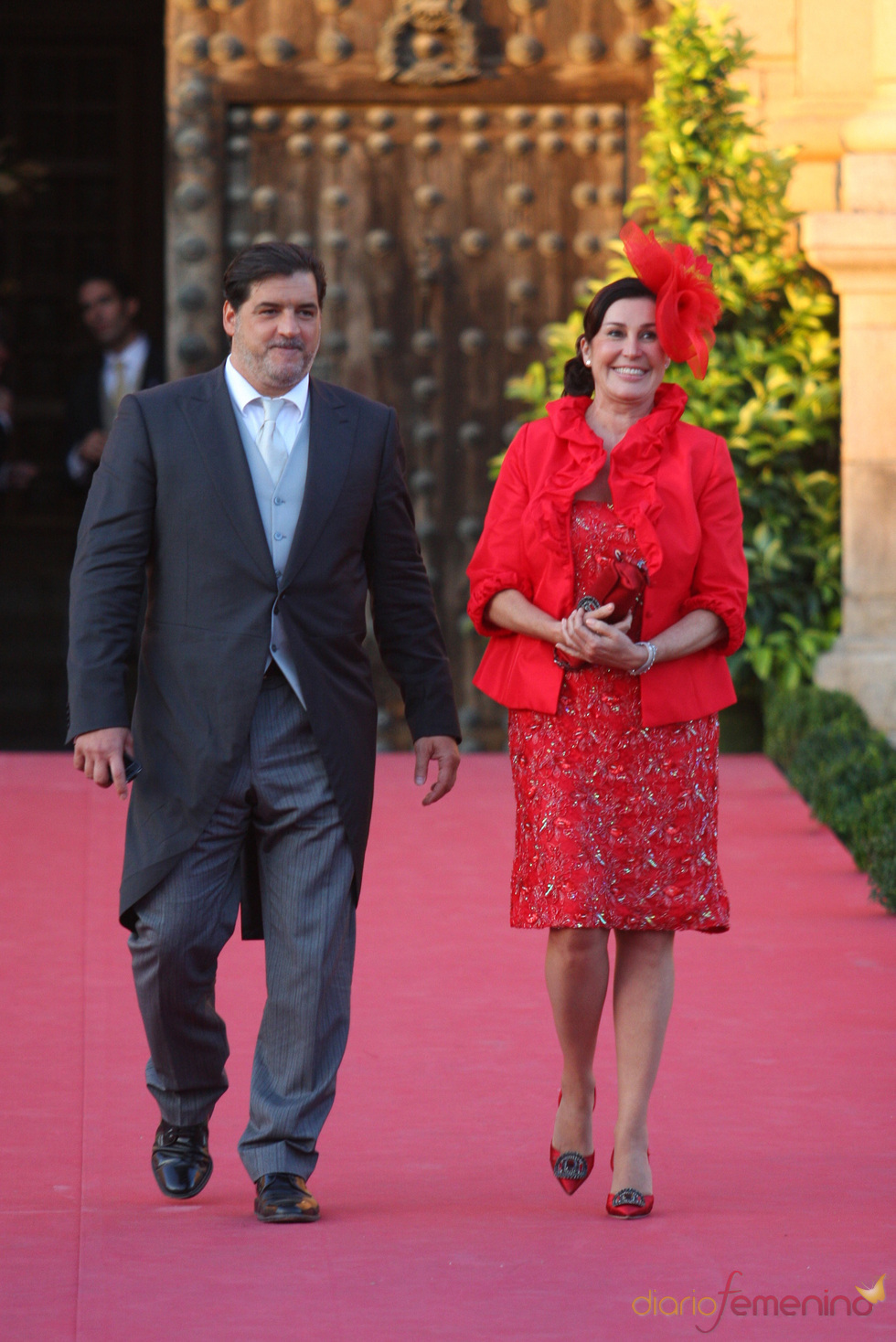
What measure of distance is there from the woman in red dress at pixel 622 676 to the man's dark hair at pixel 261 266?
55 cm

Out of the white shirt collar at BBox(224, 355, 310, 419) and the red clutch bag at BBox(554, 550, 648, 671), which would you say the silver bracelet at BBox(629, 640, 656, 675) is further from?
the white shirt collar at BBox(224, 355, 310, 419)

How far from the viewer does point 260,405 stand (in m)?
3.96

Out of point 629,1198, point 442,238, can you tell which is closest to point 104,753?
point 629,1198

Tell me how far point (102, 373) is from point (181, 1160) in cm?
671

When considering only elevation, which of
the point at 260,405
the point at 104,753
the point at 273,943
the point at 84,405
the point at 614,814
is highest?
the point at 260,405

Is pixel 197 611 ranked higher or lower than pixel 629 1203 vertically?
higher

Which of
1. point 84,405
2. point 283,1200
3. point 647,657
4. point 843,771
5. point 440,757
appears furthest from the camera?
point 84,405

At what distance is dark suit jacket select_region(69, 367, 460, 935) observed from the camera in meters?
3.82

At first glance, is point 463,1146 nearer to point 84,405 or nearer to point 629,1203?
point 629,1203

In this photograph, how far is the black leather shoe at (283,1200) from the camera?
3727mm

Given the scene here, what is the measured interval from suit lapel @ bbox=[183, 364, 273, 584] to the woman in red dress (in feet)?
1.55

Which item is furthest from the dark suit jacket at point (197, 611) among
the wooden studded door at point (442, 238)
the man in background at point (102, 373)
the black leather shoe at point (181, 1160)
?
the man in background at point (102, 373)

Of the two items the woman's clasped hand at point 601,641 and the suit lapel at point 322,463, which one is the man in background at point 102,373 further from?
the woman's clasped hand at point 601,641

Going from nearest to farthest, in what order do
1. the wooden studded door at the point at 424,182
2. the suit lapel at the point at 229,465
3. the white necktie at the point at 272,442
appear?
the suit lapel at the point at 229,465
the white necktie at the point at 272,442
the wooden studded door at the point at 424,182
